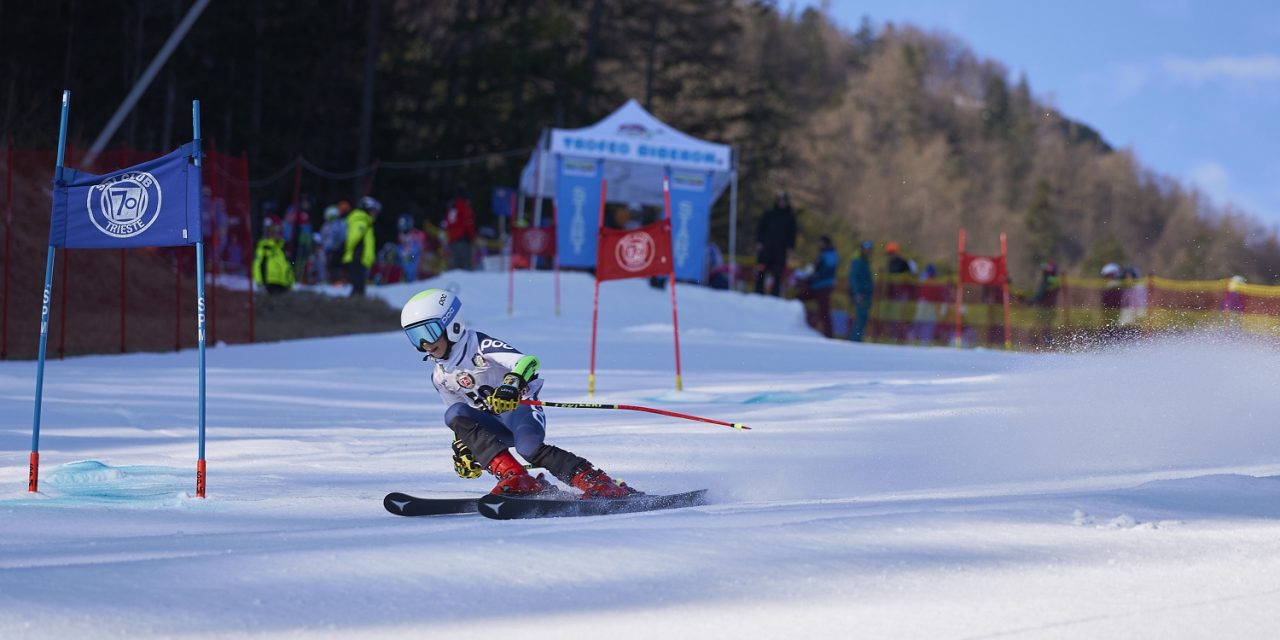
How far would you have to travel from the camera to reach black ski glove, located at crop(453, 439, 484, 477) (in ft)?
22.0

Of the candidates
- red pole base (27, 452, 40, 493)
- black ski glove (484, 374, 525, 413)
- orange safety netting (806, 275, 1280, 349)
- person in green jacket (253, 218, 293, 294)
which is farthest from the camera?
person in green jacket (253, 218, 293, 294)

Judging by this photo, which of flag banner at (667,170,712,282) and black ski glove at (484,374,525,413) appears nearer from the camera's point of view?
black ski glove at (484,374,525,413)

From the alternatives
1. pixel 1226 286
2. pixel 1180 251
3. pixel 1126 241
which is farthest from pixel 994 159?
pixel 1226 286

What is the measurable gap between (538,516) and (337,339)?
1333 centimetres

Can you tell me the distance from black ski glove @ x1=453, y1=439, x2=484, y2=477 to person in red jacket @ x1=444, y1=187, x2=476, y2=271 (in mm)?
21011

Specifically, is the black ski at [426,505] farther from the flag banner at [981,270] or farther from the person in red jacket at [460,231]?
the person in red jacket at [460,231]

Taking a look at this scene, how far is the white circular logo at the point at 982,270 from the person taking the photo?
2292 cm

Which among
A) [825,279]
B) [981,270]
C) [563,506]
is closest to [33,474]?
[563,506]

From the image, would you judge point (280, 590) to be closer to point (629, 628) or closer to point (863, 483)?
point (629, 628)

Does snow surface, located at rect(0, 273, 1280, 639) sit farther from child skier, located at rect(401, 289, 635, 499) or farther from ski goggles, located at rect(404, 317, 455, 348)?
ski goggles, located at rect(404, 317, 455, 348)

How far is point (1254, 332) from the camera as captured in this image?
720 inches

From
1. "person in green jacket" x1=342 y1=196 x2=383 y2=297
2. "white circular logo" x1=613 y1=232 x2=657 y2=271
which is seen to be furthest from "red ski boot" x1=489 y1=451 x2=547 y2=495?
"person in green jacket" x1=342 y1=196 x2=383 y2=297

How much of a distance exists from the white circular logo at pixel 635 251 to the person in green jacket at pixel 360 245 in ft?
31.5

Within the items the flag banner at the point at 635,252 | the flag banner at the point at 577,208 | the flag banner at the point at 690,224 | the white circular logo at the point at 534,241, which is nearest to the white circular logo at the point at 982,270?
the flag banner at the point at 690,224
